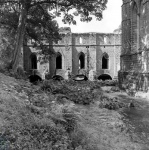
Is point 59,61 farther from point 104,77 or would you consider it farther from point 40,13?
point 40,13

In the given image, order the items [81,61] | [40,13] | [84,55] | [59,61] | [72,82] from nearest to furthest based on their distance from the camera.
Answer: [40,13] < [72,82] < [84,55] < [59,61] < [81,61]

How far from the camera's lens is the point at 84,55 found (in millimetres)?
26719

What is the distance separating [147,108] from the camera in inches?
295

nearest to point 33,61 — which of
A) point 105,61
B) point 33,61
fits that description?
point 33,61

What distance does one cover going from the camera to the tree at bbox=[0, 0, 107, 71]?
10.3 m

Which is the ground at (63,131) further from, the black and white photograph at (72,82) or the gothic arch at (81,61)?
the gothic arch at (81,61)

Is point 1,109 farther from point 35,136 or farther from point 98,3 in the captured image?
point 98,3

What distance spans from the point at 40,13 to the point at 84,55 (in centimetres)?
1529

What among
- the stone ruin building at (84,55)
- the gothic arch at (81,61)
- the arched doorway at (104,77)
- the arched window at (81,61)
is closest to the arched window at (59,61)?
the stone ruin building at (84,55)

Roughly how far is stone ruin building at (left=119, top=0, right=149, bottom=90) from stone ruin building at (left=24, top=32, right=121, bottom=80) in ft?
41.0

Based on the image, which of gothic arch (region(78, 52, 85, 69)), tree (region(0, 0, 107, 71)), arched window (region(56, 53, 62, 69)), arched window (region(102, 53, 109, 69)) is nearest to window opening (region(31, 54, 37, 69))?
arched window (region(56, 53, 62, 69))

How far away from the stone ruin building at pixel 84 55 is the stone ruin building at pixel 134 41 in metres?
12.5

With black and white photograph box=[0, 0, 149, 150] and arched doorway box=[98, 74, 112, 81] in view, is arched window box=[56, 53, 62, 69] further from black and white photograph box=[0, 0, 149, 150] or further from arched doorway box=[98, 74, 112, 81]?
arched doorway box=[98, 74, 112, 81]

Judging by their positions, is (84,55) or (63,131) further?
(84,55)
